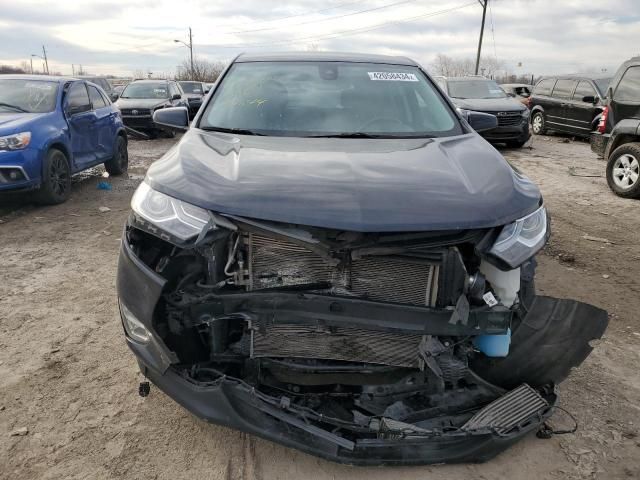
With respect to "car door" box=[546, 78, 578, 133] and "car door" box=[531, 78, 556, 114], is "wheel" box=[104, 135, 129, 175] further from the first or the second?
"car door" box=[531, 78, 556, 114]

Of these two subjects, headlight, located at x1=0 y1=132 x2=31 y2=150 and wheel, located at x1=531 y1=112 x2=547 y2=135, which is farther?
wheel, located at x1=531 y1=112 x2=547 y2=135

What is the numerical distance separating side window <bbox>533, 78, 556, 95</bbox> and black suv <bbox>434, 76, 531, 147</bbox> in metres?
2.31

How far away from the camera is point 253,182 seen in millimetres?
2156

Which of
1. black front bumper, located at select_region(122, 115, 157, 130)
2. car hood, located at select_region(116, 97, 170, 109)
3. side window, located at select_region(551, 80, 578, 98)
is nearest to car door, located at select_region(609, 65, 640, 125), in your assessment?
side window, located at select_region(551, 80, 578, 98)

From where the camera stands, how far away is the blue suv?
6027mm

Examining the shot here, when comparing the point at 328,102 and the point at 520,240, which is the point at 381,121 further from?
the point at 520,240

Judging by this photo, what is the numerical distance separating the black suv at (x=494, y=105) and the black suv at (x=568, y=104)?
1.97m

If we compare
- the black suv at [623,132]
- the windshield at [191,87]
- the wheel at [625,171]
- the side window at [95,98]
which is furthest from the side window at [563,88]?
the windshield at [191,87]

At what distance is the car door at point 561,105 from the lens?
13773mm

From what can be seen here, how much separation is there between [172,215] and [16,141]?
197 inches

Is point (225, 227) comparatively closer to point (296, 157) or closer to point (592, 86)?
point (296, 157)

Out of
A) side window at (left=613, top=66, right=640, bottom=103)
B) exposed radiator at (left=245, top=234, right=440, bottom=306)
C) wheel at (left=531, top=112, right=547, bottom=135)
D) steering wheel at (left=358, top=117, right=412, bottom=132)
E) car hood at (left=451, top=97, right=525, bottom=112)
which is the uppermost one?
side window at (left=613, top=66, right=640, bottom=103)

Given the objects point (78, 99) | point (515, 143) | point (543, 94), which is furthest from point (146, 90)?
point (543, 94)

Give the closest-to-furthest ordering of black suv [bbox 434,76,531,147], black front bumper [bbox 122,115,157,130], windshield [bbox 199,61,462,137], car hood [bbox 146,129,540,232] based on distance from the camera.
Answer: car hood [bbox 146,129,540,232] → windshield [bbox 199,61,462,137] → black suv [bbox 434,76,531,147] → black front bumper [bbox 122,115,157,130]
